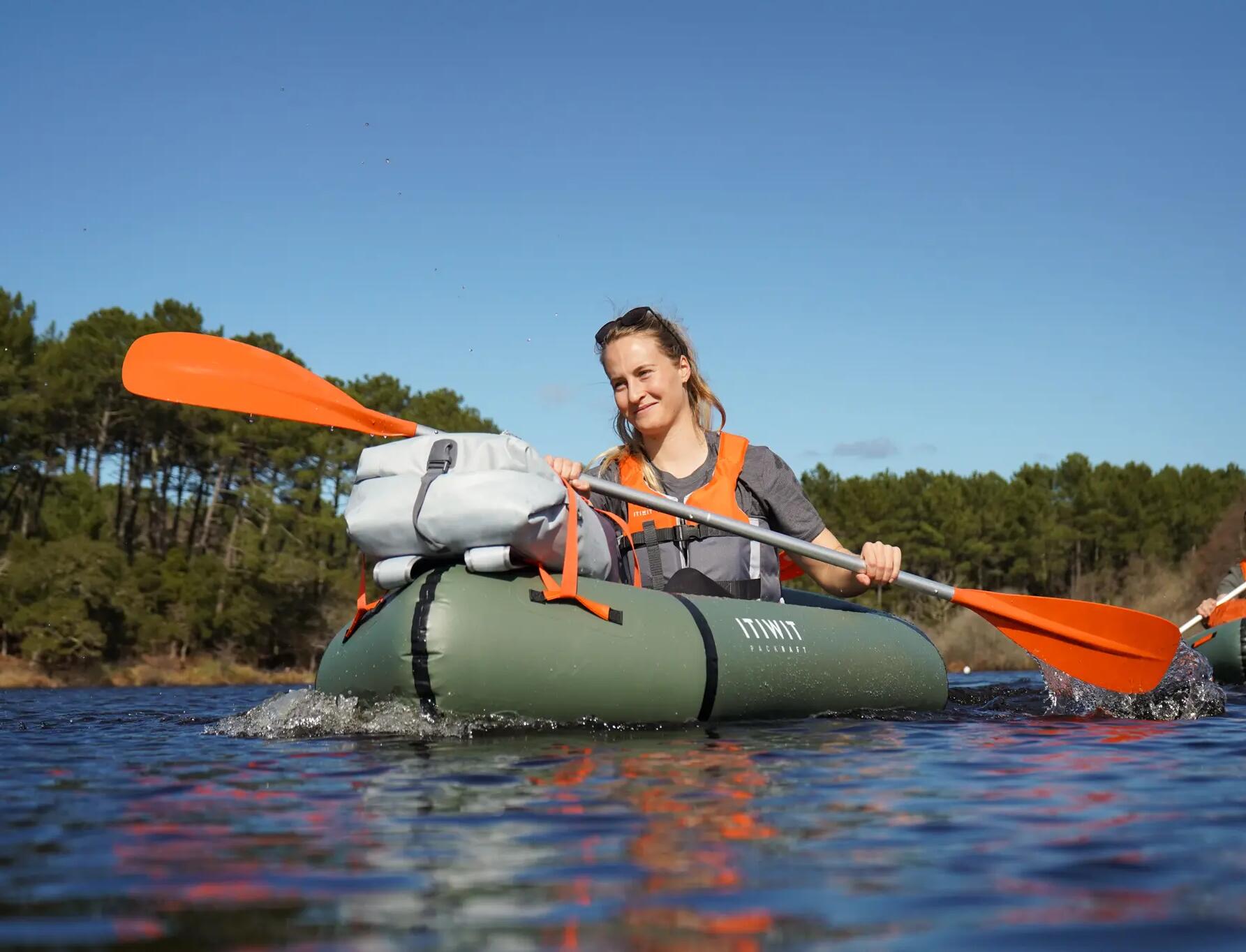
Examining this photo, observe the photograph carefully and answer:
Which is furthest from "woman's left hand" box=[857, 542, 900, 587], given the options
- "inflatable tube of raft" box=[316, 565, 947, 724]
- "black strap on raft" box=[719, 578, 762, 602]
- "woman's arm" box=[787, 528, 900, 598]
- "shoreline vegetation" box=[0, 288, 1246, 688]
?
"shoreline vegetation" box=[0, 288, 1246, 688]

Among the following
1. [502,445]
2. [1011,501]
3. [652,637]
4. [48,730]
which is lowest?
[48,730]

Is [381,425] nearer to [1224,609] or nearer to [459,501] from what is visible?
[459,501]

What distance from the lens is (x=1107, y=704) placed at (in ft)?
17.3

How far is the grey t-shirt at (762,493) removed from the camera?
16.9ft

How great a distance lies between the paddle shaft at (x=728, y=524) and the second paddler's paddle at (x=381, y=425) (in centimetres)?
4

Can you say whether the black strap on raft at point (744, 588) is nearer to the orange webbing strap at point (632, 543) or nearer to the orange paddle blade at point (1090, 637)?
the orange webbing strap at point (632, 543)

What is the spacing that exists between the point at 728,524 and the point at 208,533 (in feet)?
93.4

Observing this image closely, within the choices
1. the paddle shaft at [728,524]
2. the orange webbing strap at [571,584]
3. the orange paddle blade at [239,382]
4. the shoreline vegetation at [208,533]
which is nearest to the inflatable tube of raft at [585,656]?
the orange webbing strap at [571,584]

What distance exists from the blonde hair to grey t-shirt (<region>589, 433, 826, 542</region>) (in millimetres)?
118

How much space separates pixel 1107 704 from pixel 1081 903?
394 cm

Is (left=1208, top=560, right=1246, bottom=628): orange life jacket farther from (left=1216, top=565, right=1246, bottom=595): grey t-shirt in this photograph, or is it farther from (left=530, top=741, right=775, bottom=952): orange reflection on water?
(left=530, top=741, right=775, bottom=952): orange reflection on water

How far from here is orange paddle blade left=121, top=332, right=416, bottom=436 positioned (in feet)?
16.3

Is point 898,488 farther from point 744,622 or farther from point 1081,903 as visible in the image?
point 1081,903

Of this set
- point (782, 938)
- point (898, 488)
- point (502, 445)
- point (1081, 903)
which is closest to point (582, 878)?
point (782, 938)
